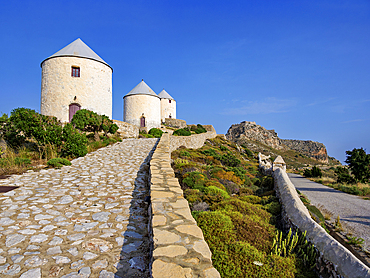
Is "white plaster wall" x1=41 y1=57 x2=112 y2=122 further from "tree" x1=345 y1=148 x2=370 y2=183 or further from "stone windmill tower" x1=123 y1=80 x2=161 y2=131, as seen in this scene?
"tree" x1=345 y1=148 x2=370 y2=183

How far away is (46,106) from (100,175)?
15496 millimetres

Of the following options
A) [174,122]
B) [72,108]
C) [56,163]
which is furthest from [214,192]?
[174,122]

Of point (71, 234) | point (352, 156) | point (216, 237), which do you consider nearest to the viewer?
point (71, 234)

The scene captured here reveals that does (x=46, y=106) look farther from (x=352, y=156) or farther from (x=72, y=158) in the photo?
(x=352, y=156)

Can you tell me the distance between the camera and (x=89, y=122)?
13.9 metres

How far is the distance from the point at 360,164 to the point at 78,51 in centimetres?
2582

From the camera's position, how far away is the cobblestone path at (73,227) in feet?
8.30

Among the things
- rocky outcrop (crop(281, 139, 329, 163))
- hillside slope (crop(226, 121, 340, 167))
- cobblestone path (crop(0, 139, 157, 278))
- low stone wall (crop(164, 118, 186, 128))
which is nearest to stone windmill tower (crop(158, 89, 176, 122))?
low stone wall (crop(164, 118, 186, 128))

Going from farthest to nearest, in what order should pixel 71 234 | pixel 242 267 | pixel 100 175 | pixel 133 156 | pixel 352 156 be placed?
pixel 352 156 → pixel 133 156 → pixel 100 175 → pixel 71 234 → pixel 242 267

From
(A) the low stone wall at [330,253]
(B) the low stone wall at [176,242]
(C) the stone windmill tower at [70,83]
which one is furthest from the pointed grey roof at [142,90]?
(A) the low stone wall at [330,253]

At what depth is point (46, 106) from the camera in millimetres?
18328

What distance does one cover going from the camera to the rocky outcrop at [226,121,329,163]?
194 feet

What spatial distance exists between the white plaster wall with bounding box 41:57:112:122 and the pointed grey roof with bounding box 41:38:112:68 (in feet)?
1.31

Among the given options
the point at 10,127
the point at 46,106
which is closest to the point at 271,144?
the point at 46,106
